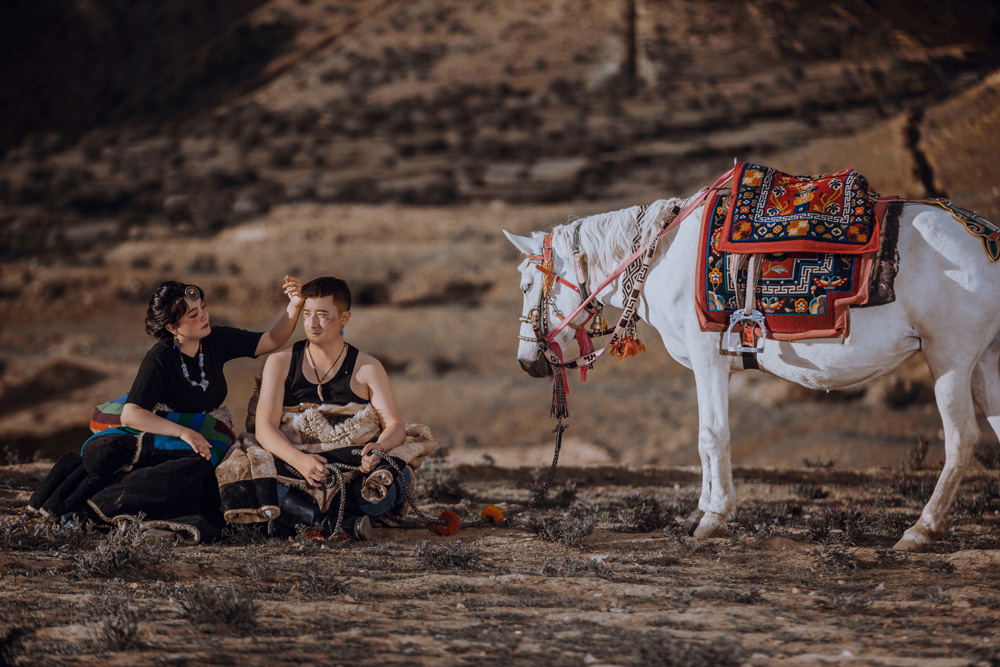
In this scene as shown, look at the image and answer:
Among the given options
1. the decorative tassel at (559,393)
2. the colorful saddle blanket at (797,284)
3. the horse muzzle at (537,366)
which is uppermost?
the colorful saddle blanket at (797,284)

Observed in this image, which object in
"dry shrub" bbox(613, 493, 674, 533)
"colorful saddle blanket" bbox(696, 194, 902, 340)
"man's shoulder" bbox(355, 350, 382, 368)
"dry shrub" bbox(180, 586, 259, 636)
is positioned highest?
"colorful saddle blanket" bbox(696, 194, 902, 340)

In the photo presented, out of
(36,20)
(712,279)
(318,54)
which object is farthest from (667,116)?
(36,20)

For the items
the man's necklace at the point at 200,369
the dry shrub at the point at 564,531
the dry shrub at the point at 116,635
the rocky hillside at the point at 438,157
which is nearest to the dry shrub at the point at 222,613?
the dry shrub at the point at 116,635

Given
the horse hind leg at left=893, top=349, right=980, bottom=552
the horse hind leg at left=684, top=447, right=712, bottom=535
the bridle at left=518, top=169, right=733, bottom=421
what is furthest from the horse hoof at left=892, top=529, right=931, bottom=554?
the bridle at left=518, top=169, right=733, bottom=421

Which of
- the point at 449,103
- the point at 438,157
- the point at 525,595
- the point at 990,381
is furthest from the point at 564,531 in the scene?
the point at 449,103

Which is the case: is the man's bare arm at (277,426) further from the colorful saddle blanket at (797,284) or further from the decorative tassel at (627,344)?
the colorful saddle blanket at (797,284)

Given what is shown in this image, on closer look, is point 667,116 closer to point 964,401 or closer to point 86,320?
point 86,320

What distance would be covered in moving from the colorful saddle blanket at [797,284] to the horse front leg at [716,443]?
34 centimetres

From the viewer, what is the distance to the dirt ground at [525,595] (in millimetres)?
3301

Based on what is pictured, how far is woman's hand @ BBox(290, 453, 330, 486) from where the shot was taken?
194 inches

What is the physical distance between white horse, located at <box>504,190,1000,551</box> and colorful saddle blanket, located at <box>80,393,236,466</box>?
8.24 feet

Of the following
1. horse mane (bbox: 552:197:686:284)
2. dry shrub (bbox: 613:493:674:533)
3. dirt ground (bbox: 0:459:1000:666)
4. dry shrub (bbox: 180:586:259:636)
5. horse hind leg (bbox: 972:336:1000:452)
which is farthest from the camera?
dry shrub (bbox: 613:493:674:533)

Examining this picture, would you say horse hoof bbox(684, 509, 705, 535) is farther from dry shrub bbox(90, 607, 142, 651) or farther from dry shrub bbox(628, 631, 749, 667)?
dry shrub bbox(90, 607, 142, 651)

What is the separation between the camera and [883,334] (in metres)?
4.80
